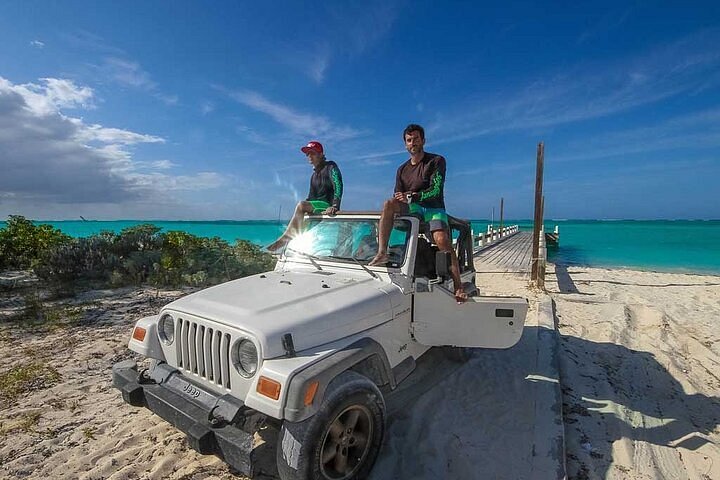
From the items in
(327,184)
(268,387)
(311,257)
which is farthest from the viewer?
(327,184)

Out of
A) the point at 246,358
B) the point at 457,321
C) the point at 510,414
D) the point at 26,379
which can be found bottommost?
the point at 510,414

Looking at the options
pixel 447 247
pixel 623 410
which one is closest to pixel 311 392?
pixel 447 247

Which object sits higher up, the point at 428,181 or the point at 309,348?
the point at 428,181

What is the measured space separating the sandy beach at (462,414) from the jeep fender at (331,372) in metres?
0.79

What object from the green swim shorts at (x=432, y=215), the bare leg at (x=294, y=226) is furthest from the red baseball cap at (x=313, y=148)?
the green swim shorts at (x=432, y=215)

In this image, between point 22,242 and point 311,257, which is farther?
point 22,242

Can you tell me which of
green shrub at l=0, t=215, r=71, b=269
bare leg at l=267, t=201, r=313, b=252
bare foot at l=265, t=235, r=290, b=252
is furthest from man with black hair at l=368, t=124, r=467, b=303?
green shrub at l=0, t=215, r=71, b=269

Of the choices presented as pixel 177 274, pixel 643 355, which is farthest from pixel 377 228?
pixel 177 274

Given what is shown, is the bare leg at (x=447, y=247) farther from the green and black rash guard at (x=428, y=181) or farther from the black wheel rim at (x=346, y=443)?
the black wheel rim at (x=346, y=443)

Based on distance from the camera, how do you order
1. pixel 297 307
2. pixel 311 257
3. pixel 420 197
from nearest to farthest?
pixel 297 307, pixel 311 257, pixel 420 197

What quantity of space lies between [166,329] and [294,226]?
1.97 meters

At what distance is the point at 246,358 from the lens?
2.54m

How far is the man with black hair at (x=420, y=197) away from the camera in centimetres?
386

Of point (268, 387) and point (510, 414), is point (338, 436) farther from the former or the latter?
point (510, 414)
